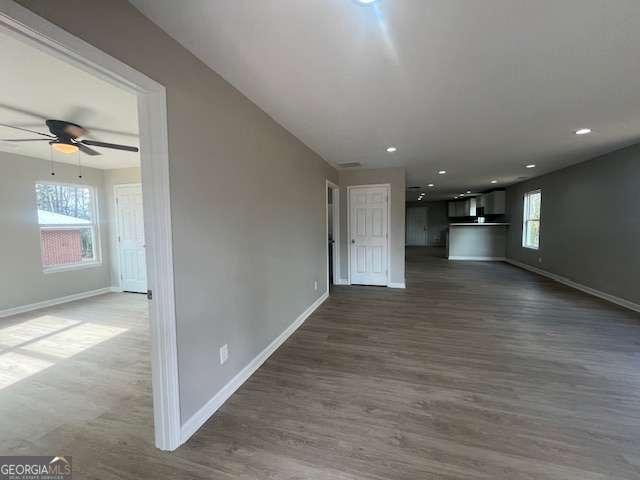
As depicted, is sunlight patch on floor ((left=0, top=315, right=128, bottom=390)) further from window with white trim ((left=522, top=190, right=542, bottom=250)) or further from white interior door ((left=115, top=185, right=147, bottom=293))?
window with white trim ((left=522, top=190, right=542, bottom=250))

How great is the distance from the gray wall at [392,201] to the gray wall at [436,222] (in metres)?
9.00

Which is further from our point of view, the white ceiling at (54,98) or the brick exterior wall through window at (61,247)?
the brick exterior wall through window at (61,247)

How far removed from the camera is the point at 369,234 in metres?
5.59

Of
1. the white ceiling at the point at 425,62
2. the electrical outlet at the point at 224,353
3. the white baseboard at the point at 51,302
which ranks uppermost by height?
the white ceiling at the point at 425,62

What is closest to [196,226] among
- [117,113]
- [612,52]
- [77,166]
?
[117,113]

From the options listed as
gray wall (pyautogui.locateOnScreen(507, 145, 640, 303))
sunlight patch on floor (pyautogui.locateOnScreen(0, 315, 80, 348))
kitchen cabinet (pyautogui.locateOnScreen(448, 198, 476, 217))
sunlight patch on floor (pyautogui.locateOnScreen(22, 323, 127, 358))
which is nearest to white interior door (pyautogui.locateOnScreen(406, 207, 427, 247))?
kitchen cabinet (pyautogui.locateOnScreen(448, 198, 476, 217))

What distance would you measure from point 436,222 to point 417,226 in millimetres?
919

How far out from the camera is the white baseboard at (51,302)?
404cm

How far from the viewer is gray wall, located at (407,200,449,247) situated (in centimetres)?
1341

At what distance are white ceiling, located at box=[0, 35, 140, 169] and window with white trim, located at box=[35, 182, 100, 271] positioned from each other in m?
1.18

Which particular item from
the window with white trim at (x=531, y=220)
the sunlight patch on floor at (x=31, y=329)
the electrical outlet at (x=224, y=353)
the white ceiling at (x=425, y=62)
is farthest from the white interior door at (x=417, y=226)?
the sunlight patch on floor at (x=31, y=329)

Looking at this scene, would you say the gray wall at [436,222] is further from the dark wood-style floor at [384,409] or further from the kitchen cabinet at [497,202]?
the dark wood-style floor at [384,409]

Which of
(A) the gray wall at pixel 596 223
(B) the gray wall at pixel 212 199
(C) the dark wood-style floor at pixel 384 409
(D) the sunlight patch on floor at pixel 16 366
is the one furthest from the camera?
(A) the gray wall at pixel 596 223

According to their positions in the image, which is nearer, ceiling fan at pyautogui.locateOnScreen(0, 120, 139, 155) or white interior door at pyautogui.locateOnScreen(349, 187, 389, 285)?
ceiling fan at pyautogui.locateOnScreen(0, 120, 139, 155)
